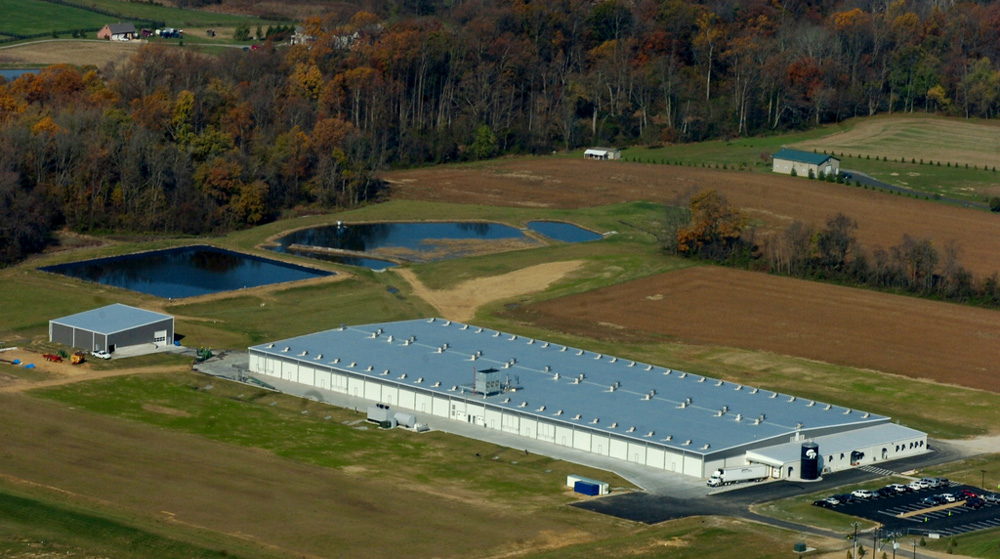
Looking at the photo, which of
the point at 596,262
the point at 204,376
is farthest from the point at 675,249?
the point at 204,376

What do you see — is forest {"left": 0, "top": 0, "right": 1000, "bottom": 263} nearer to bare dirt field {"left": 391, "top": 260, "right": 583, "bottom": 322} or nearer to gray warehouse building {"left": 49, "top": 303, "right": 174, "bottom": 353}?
gray warehouse building {"left": 49, "top": 303, "right": 174, "bottom": 353}

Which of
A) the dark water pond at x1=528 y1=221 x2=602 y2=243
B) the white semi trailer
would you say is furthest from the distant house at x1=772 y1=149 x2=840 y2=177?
the white semi trailer

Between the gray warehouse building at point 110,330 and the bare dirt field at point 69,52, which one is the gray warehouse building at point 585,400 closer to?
the gray warehouse building at point 110,330

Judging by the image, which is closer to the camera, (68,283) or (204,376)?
(204,376)

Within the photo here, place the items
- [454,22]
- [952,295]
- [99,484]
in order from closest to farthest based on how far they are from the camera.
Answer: [99,484] < [952,295] < [454,22]

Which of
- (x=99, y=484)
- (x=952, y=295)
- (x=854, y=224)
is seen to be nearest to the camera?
(x=99, y=484)

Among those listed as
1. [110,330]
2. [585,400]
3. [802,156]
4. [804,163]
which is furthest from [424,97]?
[585,400]

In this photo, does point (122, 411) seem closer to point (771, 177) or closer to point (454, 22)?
point (771, 177)
